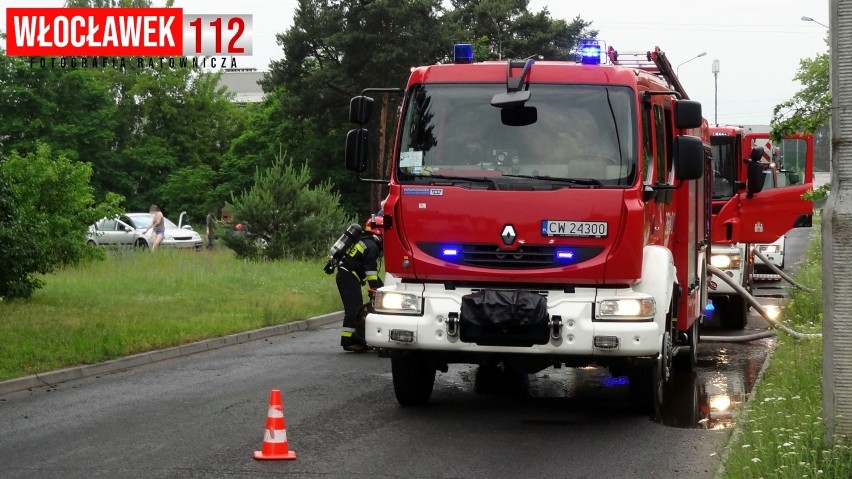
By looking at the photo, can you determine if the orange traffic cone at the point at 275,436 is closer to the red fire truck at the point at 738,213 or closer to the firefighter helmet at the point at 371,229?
the firefighter helmet at the point at 371,229

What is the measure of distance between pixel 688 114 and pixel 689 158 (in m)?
0.35

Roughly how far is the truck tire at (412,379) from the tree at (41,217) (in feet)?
27.5

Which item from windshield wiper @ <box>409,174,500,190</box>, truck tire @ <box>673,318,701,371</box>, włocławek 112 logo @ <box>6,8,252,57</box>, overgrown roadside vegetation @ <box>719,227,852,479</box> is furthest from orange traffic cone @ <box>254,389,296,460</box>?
włocławek 112 logo @ <box>6,8,252,57</box>

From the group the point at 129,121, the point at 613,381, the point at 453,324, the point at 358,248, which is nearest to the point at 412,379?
the point at 453,324

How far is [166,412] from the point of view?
10.4 m

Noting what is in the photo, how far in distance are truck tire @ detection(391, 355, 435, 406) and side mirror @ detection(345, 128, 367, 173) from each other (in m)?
1.59

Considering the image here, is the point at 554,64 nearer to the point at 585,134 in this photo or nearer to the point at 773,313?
the point at 585,134

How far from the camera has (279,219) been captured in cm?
3011

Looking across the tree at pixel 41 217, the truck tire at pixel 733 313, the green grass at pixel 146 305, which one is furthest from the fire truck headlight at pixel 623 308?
the tree at pixel 41 217

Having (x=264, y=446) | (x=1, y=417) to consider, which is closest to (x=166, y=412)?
(x=1, y=417)

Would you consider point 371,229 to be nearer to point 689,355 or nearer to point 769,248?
point 689,355

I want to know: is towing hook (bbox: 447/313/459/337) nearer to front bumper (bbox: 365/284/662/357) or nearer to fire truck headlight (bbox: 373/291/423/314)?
front bumper (bbox: 365/284/662/357)

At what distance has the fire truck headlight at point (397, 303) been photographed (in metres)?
9.69

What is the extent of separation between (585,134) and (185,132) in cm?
6436
